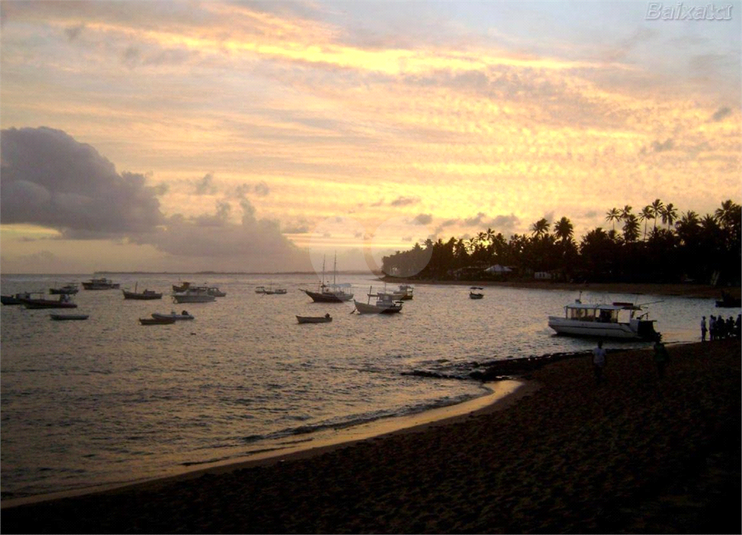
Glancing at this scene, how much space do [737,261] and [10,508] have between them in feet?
419

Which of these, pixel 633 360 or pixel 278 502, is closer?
pixel 278 502

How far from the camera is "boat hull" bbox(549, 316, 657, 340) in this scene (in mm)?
46125

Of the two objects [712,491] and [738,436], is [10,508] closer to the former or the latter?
[712,491]

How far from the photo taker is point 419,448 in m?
15.9

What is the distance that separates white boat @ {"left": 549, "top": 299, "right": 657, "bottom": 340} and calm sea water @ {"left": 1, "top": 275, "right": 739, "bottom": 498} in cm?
214

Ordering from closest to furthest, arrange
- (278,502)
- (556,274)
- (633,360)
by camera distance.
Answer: (278,502)
(633,360)
(556,274)

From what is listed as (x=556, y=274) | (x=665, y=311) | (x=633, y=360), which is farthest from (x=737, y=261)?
(x=633, y=360)

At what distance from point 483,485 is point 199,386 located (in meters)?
20.9

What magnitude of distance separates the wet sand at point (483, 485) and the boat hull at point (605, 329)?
94.8 ft

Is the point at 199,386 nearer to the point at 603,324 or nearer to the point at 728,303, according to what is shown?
the point at 603,324

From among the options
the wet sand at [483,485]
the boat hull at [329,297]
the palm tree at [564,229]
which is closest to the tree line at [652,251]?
the palm tree at [564,229]

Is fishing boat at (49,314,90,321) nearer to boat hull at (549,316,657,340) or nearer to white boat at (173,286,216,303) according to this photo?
white boat at (173,286,216,303)

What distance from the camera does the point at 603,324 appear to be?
48.6 m

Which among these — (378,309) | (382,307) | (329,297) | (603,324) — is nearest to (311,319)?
(378,309)
